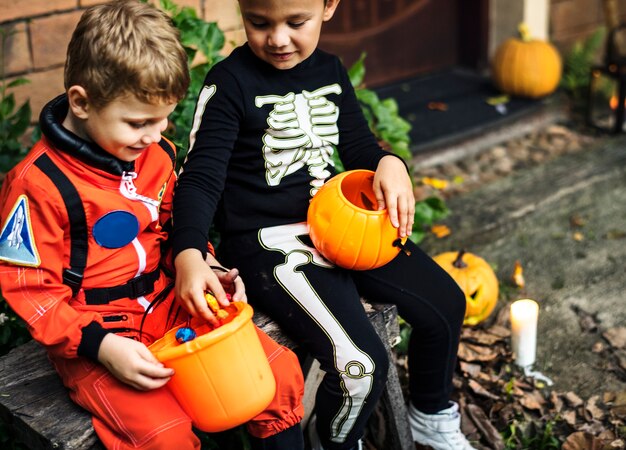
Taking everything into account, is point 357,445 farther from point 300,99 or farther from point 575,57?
point 575,57

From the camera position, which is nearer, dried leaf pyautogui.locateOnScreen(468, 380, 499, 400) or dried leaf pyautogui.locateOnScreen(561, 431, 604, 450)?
dried leaf pyautogui.locateOnScreen(561, 431, 604, 450)

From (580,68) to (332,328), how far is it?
4201 millimetres

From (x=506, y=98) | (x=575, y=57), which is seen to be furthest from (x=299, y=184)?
(x=575, y=57)

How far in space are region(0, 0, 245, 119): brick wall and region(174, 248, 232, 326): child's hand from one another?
1.37m

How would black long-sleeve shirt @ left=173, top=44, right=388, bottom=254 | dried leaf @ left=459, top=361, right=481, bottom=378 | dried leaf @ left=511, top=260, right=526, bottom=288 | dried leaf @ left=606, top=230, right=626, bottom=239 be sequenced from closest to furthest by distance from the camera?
black long-sleeve shirt @ left=173, top=44, right=388, bottom=254 < dried leaf @ left=459, top=361, right=481, bottom=378 < dried leaf @ left=511, top=260, right=526, bottom=288 < dried leaf @ left=606, top=230, right=626, bottom=239

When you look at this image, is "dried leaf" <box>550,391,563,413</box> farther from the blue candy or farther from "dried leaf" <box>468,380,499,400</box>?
the blue candy

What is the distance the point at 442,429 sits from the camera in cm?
259

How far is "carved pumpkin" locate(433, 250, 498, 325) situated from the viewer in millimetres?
3248

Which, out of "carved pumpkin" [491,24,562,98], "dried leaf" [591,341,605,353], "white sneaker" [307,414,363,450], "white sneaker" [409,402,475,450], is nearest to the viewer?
"white sneaker" [307,414,363,450]

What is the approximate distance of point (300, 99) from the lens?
2471 millimetres

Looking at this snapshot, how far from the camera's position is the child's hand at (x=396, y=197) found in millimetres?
2258

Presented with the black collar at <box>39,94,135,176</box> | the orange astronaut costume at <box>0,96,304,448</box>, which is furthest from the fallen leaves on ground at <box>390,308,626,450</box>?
the black collar at <box>39,94,135,176</box>

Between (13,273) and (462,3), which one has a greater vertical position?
(13,273)

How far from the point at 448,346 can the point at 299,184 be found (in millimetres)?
648
